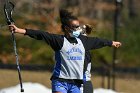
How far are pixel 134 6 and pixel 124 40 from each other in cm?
1252

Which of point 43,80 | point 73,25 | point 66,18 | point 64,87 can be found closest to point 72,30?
point 73,25

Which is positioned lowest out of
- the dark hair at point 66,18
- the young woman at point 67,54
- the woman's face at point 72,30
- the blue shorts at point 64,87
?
the blue shorts at point 64,87

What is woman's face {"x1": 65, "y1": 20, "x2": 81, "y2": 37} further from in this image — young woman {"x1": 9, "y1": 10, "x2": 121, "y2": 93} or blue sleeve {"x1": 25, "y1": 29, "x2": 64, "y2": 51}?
blue sleeve {"x1": 25, "y1": 29, "x2": 64, "y2": 51}

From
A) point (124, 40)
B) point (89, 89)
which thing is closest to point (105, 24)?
point (124, 40)

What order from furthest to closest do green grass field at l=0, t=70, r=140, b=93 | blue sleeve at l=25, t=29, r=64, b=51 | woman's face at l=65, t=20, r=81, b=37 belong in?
1. green grass field at l=0, t=70, r=140, b=93
2. woman's face at l=65, t=20, r=81, b=37
3. blue sleeve at l=25, t=29, r=64, b=51

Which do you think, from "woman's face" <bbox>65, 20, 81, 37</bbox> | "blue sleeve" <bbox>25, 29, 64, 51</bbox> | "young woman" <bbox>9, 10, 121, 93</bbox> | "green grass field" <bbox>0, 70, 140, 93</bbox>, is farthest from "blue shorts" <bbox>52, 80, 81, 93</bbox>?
"green grass field" <bbox>0, 70, 140, 93</bbox>

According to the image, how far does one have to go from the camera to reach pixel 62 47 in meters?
7.68

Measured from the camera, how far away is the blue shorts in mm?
7676

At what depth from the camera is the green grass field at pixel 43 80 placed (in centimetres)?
1766

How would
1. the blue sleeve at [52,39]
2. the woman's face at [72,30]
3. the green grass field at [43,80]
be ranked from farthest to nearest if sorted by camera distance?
1. the green grass field at [43,80]
2. the woman's face at [72,30]
3. the blue sleeve at [52,39]

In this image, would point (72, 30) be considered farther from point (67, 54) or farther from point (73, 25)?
point (67, 54)

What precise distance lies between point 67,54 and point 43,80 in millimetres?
11058

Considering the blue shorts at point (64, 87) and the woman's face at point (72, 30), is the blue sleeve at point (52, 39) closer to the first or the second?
the woman's face at point (72, 30)

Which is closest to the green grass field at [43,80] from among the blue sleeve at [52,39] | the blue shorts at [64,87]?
the blue shorts at [64,87]
